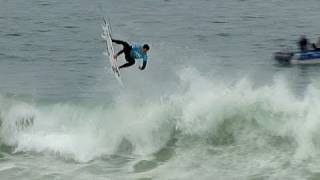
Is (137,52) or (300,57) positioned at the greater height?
(137,52)

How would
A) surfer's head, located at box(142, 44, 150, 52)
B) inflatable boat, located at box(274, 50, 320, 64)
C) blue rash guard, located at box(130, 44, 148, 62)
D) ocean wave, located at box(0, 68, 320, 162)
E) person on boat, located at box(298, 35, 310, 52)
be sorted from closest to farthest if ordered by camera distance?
ocean wave, located at box(0, 68, 320, 162)
surfer's head, located at box(142, 44, 150, 52)
blue rash guard, located at box(130, 44, 148, 62)
person on boat, located at box(298, 35, 310, 52)
inflatable boat, located at box(274, 50, 320, 64)

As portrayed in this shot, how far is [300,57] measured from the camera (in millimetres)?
44344

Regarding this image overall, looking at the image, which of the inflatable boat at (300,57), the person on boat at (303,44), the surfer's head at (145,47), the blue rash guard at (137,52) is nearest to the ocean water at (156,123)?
the inflatable boat at (300,57)

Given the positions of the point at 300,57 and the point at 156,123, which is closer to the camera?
the point at 156,123

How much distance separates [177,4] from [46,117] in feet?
145

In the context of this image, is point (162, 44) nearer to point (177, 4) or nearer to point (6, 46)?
point (6, 46)

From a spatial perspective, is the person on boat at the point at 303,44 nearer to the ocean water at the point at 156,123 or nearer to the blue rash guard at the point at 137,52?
the ocean water at the point at 156,123

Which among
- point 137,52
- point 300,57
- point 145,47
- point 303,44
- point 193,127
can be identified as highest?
point 145,47

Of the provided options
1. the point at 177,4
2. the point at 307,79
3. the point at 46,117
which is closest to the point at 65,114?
the point at 46,117

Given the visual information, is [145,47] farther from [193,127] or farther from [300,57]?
[300,57]

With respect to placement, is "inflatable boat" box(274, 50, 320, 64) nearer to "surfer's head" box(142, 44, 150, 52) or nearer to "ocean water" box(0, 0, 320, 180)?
"ocean water" box(0, 0, 320, 180)

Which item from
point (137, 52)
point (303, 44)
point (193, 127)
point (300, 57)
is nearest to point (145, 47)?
point (137, 52)

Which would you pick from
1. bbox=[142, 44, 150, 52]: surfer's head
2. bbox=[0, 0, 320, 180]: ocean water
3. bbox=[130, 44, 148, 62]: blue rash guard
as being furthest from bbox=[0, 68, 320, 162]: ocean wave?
bbox=[142, 44, 150, 52]: surfer's head

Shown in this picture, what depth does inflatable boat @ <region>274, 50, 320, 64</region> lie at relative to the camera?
145ft
